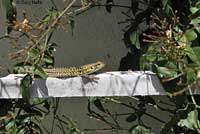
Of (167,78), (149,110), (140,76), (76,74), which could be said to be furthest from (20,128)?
(149,110)

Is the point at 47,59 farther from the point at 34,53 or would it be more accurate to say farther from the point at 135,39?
the point at 135,39

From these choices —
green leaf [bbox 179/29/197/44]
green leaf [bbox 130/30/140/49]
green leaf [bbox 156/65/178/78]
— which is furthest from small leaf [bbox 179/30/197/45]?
green leaf [bbox 130/30/140/49]

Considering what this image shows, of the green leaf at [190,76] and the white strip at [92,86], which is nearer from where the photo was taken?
the green leaf at [190,76]

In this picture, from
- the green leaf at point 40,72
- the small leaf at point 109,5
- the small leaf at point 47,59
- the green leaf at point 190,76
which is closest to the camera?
the green leaf at point 190,76

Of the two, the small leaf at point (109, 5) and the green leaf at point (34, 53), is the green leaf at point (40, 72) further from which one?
the small leaf at point (109, 5)

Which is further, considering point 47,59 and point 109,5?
point 109,5

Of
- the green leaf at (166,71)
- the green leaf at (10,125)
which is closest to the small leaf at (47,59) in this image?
the green leaf at (10,125)

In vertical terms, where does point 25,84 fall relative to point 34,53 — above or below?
below

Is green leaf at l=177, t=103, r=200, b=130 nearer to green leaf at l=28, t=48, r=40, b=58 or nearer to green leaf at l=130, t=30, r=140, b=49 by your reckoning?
green leaf at l=130, t=30, r=140, b=49

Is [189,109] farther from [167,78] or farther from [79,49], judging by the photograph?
[79,49]

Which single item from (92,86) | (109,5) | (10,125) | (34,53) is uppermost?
(109,5)

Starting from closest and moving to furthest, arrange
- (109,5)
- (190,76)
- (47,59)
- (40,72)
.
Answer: (190,76) → (40,72) → (47,59) → (109,5)

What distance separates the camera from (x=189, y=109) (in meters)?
1.90

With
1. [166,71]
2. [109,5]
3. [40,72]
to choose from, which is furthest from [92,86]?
[109,5]
